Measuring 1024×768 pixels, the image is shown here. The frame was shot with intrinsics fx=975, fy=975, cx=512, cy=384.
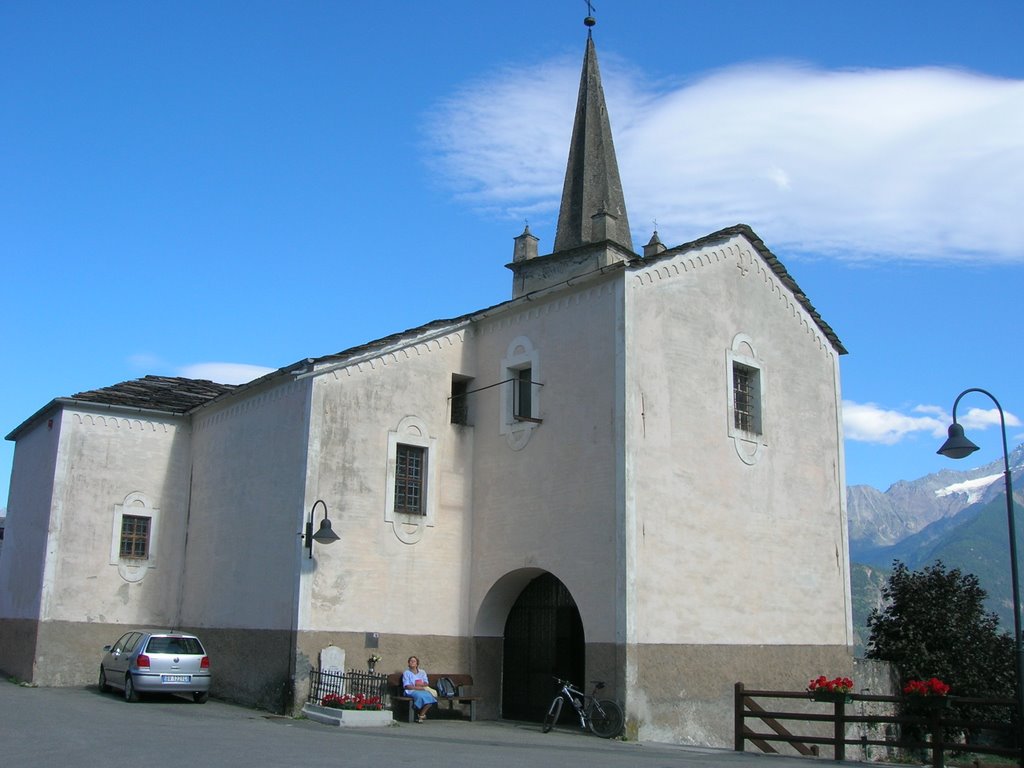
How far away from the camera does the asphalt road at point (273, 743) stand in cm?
1171

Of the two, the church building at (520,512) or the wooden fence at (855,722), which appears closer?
the wooden fence at (855,722)

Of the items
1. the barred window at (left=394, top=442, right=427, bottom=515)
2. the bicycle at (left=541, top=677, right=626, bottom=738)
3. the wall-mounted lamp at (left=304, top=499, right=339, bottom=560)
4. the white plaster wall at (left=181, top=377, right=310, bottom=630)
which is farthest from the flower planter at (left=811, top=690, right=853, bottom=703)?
the white plaster wall at (left=181, top=377, right=310, bottom=630)

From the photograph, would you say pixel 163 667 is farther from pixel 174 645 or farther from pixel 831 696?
pixel 831 696

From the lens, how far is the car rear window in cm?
1873

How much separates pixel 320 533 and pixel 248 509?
411cm

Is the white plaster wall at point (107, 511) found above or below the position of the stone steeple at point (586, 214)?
below

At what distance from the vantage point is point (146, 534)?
78.2 ft

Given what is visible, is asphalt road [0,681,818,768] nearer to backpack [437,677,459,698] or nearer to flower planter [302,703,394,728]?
flower planter [302,703,394,728]

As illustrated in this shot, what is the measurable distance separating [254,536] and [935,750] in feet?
43.8

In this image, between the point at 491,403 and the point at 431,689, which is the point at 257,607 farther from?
the point at 491,403

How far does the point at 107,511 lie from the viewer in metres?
23.5

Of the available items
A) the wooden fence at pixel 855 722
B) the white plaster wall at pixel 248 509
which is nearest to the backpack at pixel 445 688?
the white plaster wall at pixel 248 509

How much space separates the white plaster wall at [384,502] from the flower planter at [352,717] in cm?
160

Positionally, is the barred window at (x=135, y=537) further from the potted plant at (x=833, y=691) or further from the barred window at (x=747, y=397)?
the potted plant at (x=833, y=691)
